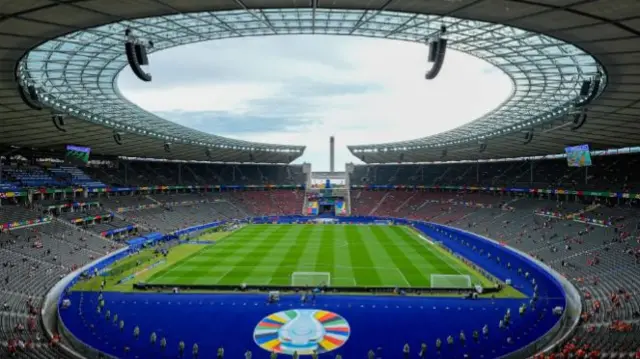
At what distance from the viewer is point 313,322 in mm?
25094

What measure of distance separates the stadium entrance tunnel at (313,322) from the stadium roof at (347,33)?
1337 centimetres

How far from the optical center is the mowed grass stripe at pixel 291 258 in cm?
3662

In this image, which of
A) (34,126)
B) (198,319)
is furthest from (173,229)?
(198,319)

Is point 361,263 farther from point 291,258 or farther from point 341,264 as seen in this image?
point 291,258

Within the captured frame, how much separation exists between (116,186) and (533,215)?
5903 centimetres

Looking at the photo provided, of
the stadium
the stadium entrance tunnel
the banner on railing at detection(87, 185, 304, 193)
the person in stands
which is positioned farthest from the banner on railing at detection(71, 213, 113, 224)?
the person in stands

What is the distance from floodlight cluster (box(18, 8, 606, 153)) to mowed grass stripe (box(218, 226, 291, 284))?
651 inches

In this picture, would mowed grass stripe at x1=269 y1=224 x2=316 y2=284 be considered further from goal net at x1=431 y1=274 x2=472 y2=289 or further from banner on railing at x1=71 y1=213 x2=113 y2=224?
banner on railing at x1=71 y1=213 x2=113 y2=224

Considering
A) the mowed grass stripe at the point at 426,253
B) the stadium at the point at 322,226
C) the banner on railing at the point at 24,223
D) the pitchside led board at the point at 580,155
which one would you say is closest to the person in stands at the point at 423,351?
the stadium at the point at 322,226

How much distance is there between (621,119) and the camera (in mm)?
32312

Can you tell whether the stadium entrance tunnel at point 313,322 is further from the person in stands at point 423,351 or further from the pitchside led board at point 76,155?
the pitchside led board at point 76,155

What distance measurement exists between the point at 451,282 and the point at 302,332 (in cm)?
1408

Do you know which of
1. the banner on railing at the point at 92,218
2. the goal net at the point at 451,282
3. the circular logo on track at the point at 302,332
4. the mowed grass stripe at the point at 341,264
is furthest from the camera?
the banner on railing at the point at 92,218

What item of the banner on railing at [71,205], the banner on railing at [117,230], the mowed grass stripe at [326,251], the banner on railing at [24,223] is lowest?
the mowed grass stripe at [326,251]
